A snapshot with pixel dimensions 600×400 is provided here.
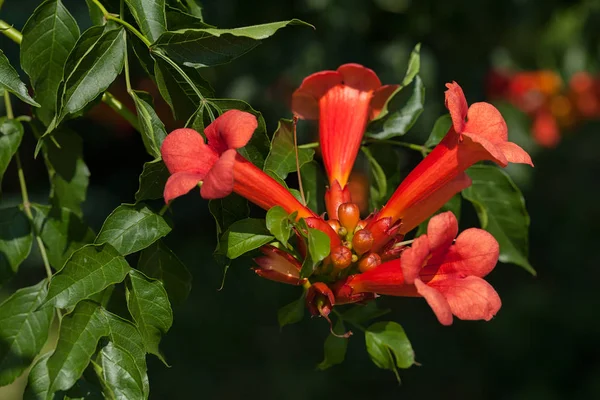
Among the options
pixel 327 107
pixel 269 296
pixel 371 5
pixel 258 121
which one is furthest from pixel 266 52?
pixel 269 296

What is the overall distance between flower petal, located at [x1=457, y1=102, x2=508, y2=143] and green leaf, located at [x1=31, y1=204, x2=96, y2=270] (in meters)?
1.00

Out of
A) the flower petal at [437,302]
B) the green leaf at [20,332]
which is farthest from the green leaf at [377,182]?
the green leaf at [20,332]

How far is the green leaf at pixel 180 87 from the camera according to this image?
1638mm

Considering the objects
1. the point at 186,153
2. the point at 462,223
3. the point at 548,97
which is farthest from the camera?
the point at 462,223

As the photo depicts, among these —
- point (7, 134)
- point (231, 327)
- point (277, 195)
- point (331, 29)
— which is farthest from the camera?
point (231, 327)

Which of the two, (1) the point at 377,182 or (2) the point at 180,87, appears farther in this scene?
(1) the point at 377,182

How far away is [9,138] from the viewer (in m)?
1.84

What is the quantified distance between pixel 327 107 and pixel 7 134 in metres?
0.77

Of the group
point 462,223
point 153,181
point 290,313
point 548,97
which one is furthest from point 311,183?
point 462,223

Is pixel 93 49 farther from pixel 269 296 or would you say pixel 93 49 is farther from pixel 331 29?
pixel 269 296

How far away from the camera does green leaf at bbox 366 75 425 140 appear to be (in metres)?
2.08

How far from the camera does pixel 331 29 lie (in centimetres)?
416

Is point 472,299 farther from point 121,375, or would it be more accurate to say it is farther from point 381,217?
point 121,375

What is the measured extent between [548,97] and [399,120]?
380cm
